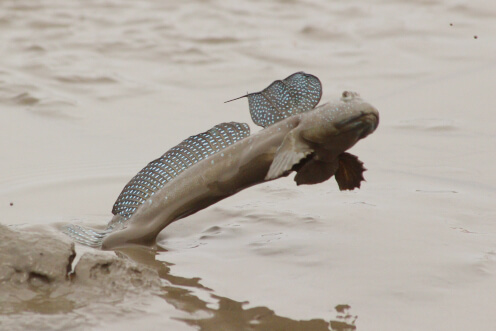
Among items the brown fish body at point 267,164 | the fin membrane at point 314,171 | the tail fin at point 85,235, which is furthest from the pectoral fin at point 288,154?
the tail fin at point 85,235

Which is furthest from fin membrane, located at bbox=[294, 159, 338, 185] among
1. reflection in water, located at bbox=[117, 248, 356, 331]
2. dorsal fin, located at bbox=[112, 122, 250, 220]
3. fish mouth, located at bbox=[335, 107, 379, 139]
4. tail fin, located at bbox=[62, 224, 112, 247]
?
tail fin, located at bbox=[62, 224, 112, 247]

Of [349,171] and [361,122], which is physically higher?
[361,122]

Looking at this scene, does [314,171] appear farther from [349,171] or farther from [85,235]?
[85,235]

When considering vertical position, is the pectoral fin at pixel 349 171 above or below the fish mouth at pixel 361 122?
below

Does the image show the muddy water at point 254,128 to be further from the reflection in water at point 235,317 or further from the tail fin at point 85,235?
the tail fin at point 85,235

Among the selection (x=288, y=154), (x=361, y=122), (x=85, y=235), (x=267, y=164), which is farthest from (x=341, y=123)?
(x=85, y=235)

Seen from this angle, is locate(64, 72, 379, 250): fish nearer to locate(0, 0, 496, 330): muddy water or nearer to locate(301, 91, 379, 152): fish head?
locate(301, 91, 379, 152): fish head

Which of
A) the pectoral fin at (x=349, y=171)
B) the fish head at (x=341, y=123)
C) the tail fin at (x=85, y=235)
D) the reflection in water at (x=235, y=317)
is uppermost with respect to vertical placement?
the fish head at (x=341, y=123)

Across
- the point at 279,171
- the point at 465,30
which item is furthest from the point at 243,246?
the point at 465,30

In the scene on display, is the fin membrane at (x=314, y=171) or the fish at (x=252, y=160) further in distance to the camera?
the fin membrane at (x=314, y=171)
